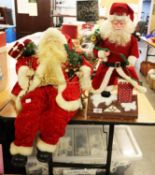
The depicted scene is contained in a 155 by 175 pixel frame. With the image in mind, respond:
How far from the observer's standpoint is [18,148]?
131cm

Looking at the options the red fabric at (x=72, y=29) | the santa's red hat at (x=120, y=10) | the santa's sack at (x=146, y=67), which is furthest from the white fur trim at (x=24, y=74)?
the santa's sack at (x=146, y=67)

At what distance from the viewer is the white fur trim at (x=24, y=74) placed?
52.4 inches

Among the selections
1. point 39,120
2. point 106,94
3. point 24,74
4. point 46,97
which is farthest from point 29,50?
point 106,94

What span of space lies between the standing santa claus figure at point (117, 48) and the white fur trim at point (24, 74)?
38cm

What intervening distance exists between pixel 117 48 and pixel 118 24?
14cm

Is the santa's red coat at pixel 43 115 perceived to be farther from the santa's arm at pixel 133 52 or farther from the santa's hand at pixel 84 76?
the santa's arm at pixel 133 52

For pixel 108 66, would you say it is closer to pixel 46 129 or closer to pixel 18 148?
pixel 46 129

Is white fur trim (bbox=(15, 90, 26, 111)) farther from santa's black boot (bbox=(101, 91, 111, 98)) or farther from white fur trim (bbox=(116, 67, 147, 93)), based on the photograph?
white fur trim (bbox=(116, 67, 147, 93))

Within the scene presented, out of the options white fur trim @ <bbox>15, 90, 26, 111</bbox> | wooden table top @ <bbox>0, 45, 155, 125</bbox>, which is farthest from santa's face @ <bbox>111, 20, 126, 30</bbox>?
white fur trim @ <bbox>15, 90, 26, 111</bbox>

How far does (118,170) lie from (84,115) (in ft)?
2.79

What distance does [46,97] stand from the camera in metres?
1.35

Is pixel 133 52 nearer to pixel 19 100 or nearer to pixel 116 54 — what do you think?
pixel 116 54

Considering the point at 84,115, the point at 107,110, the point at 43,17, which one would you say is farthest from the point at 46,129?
the point at 43,17

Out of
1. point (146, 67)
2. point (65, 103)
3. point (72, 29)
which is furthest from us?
point (146, 67)
